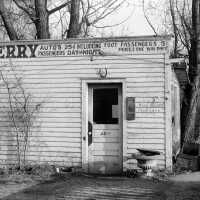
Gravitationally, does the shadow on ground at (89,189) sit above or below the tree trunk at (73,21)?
below

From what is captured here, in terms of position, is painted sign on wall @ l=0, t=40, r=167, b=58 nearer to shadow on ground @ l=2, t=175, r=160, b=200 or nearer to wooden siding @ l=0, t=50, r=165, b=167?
wooden siding @ l=0, t=50, r=165, b=167

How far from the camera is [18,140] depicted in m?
11.5

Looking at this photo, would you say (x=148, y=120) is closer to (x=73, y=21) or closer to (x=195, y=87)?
(x=195, y=87)

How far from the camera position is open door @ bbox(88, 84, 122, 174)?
1104 centimetres

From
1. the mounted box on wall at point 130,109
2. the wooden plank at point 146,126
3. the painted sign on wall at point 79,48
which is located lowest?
the wooden plank at point 146,126

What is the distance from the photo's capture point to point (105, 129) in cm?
1112

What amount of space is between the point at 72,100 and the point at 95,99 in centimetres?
60

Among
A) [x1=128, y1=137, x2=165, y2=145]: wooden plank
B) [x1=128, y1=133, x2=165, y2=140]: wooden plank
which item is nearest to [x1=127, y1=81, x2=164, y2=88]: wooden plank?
[x1=128, y1=133, x2=165, y2=140]: wooden plank

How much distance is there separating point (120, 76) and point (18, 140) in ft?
10.6

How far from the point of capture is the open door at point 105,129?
36.2 feet

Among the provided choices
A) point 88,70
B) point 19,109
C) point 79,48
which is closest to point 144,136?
point 88,70

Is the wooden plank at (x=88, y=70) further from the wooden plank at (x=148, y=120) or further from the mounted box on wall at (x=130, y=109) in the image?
the wooden plank at (x=148, y=120)

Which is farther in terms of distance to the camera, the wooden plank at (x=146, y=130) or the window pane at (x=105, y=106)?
the window pane at (x=105, y=106)

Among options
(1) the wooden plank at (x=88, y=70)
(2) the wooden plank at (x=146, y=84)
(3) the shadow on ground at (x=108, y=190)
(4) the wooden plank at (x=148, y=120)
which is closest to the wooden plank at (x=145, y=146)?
(4) the wooden plank at (x=148, y=120)
